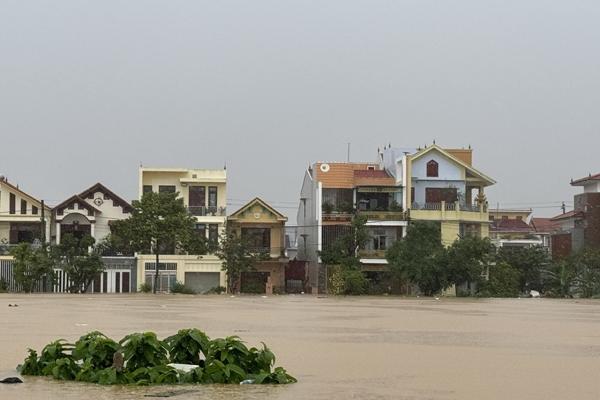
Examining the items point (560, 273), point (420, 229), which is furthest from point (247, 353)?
point (560, 273)

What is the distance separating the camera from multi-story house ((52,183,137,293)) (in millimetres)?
54656

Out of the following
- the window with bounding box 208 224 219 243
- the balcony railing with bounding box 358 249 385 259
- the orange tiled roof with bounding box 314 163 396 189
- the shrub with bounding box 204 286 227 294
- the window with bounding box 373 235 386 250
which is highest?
the orange tiled roof with bounding box 314 163 396 189

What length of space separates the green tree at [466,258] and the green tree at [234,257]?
35.5 ft

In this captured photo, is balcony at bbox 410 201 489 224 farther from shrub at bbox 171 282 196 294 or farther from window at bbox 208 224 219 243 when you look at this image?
shrub at bbox 171 282 196 294

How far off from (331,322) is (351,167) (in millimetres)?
34461

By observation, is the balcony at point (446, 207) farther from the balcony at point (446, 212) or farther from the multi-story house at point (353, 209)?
the multi-story house at point (353, 209)

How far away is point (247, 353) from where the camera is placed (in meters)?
11.9

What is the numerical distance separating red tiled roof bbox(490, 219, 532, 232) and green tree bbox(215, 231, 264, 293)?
29177 mm

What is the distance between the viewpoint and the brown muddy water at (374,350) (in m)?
11.1

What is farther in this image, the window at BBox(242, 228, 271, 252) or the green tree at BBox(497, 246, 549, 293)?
the window at BBox(242, 228, 271, 252)

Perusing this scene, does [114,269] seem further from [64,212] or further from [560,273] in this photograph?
[560,273]

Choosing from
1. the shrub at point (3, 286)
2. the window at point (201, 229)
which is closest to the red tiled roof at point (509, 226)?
the window at point (201, 229)

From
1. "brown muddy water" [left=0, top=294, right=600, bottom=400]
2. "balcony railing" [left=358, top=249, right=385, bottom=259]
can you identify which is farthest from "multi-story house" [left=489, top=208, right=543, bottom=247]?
"brown muddy water" [left=0, top=294, right=600, bottom=400]

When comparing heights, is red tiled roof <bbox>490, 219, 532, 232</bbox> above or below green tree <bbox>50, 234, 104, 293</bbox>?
above
